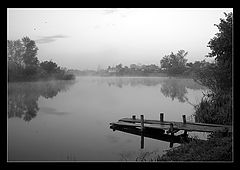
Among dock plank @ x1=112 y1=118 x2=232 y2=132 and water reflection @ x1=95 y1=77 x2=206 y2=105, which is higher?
water reflection @ x1=95 y1=77 x2=206 y2=105

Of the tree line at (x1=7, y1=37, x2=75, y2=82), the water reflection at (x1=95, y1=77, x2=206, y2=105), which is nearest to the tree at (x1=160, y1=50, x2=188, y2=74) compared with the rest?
the water reflection at (x1=95, y1=77, x2=206, y2=105)

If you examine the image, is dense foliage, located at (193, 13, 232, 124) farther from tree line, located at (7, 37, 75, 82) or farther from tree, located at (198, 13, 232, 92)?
tree line, located at (7, 37, 75, 82)

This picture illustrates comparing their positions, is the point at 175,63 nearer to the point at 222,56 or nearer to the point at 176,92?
the point at 176,92

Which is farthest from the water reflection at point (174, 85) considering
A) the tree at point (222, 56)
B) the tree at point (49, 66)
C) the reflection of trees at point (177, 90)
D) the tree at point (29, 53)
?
the tree at point (29, 53)

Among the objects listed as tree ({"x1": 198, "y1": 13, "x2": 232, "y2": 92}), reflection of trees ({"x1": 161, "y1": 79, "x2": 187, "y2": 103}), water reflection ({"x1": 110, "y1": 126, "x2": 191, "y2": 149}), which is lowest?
water reflection ({"x1": 110, "y1": 126, "x2": 191, "y2": 149})

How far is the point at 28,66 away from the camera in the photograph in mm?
20359

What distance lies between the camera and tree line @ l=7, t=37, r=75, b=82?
18.2 metres

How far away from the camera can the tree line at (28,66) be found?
18.2 meters

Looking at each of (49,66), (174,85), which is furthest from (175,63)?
(49,66)
